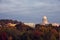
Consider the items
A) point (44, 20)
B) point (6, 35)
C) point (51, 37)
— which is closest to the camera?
point (51, 37)

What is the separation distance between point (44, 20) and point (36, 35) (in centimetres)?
2088

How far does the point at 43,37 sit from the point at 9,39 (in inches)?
166

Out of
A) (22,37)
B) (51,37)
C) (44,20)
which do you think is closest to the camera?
(51,37)

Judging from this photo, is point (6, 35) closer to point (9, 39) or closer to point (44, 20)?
point (9, 39)

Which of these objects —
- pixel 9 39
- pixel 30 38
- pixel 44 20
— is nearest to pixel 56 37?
pixel 30 38

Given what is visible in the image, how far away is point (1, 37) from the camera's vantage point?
35.1 metres

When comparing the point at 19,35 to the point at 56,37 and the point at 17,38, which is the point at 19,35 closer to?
the point at 17,38

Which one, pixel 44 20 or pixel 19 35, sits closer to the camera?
pixel 19 35

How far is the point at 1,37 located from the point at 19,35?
2811 millimetres

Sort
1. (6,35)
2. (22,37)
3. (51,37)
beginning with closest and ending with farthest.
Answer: (51,37), (22,37), (6,35)

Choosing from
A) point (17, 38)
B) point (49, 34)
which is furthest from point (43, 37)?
point (17, 38)

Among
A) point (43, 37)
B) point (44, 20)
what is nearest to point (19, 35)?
point (43, 37)

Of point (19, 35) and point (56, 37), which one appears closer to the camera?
point (56, 37)

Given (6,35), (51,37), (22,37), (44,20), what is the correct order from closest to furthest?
(51,37), (22,37), (6,35), (44,20)
